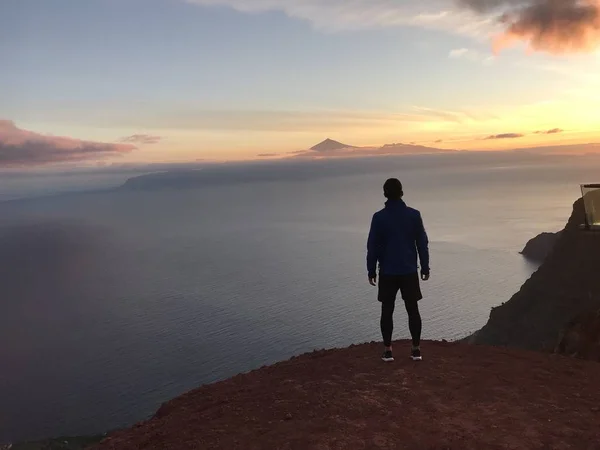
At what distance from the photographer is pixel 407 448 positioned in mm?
5770

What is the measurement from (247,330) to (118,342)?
24.4 metres

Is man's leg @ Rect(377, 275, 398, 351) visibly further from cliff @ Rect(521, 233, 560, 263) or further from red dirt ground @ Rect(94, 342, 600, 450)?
cliff @ Rect(521, 233, 560, 263)

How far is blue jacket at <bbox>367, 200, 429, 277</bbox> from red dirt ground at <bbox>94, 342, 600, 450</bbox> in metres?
1.92

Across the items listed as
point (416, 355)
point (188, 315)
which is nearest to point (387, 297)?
point (416, 355)

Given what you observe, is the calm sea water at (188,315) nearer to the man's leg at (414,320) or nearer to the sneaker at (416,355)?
the sneaker at (416,355)

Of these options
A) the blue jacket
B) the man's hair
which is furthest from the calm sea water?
the man's hair

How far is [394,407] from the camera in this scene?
6.91 m

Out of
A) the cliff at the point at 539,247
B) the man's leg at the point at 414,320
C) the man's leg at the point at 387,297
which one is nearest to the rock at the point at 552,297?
the man's leg at the point at 414,320

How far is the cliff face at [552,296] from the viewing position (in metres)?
61.3

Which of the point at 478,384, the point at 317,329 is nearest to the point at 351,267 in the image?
the point at 317,329

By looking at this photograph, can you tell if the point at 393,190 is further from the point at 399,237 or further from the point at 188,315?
the point at 188,315

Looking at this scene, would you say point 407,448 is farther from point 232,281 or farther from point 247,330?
point 232,281

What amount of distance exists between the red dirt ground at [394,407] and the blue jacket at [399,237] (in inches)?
75.5

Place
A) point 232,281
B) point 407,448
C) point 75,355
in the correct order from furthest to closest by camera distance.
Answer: point 232,281 → point 75,355 → point 407,448
